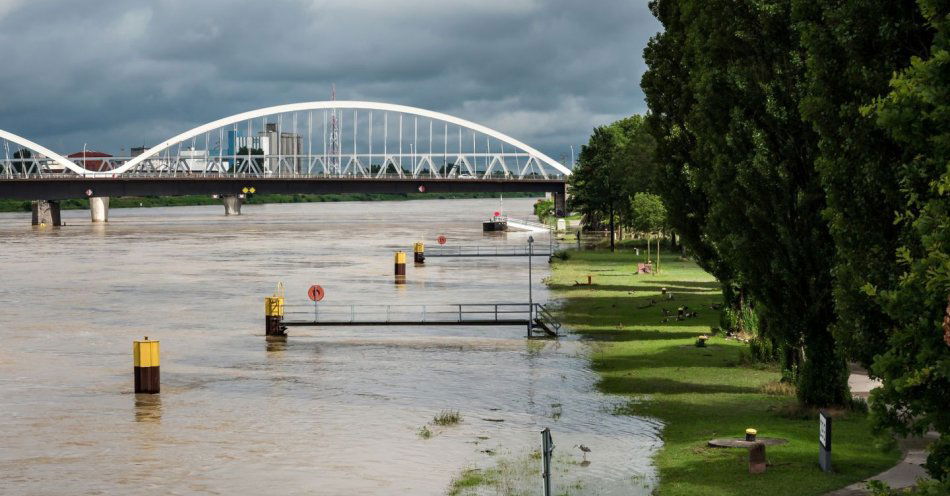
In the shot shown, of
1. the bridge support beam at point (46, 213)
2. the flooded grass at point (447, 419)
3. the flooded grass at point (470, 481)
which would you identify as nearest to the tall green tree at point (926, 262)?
the flooded grass at point (470, 481)

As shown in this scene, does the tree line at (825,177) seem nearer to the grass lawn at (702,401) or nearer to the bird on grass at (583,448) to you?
the grass lawn at (702,401)

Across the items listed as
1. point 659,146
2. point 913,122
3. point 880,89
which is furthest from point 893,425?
point 659,146

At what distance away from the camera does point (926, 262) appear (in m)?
14.0

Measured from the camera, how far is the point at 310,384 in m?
38.7

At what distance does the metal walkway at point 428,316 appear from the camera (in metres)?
50.9

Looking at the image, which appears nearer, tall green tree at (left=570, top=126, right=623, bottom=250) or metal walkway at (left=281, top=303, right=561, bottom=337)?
metal walkway at (left=281, top=303, right=561, bottom=337)

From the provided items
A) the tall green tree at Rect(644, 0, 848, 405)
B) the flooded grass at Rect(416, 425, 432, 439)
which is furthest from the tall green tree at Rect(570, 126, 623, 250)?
the flooded grass at Rect(416, 425, 432, 439)

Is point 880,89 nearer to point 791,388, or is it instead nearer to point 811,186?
point 811,186

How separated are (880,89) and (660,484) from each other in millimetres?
9618

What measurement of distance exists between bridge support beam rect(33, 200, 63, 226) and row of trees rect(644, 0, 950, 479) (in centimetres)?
14773

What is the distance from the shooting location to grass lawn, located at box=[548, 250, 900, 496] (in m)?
23.9

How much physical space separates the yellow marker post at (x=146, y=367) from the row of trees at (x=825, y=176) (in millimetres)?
16395

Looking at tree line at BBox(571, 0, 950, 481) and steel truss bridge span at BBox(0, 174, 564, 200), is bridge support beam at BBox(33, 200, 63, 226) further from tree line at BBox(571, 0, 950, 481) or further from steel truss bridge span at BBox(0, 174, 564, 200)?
tree line at BBox(571, 0, 950, 481)

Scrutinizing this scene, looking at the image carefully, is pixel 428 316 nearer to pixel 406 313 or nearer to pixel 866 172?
pixel 406 313
